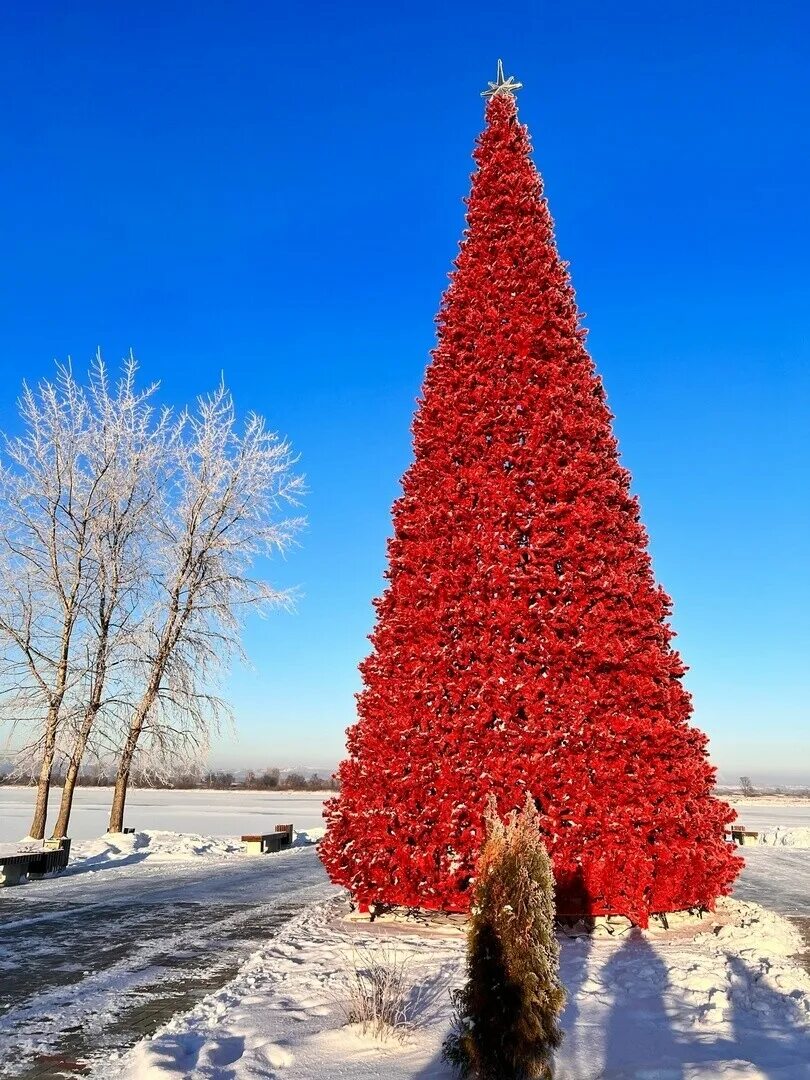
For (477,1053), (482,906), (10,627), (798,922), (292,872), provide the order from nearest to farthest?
(477,1053) → (482,906) → (798,922) → (292,872) → (10,627)

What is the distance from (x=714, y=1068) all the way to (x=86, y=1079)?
128 inches

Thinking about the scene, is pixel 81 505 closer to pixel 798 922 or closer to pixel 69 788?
pixel 69 788

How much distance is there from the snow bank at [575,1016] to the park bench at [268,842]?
478 inches

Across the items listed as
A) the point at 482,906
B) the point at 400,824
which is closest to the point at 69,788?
the point at 400,824

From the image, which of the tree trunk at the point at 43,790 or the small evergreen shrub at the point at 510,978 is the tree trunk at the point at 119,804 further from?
the small evergreen shrub at the point at 510,978

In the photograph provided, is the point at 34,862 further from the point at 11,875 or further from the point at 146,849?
the point at 146,849

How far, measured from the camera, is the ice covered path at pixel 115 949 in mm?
4895

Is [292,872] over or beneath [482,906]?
beneath

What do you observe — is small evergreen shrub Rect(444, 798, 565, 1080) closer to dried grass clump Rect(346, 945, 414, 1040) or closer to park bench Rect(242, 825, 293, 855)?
dried grass clump Rect(346, 945, 414, 1040)

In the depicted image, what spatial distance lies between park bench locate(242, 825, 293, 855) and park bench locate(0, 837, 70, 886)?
15.8 ft

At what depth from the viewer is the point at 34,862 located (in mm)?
13602

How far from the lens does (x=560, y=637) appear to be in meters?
7.92

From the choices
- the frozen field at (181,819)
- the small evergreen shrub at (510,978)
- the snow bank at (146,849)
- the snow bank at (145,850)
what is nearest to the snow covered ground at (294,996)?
the small evergreen shrub at (510,978)

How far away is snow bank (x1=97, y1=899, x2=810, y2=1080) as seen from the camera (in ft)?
13.3
